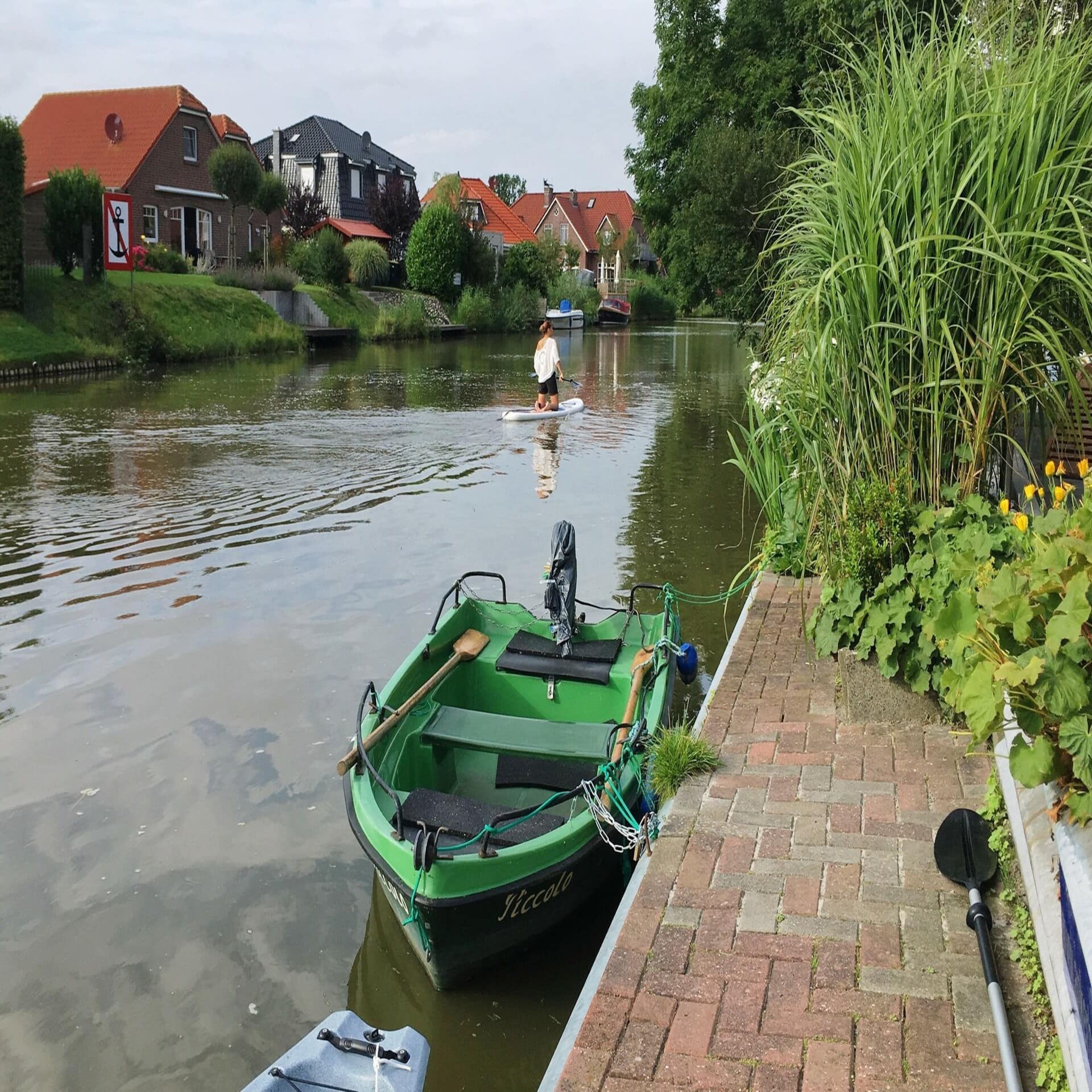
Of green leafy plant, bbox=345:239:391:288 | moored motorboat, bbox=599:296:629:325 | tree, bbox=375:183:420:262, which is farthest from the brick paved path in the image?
moored motorboat, bbox=599:296:629:325

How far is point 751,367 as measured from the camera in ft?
25.0

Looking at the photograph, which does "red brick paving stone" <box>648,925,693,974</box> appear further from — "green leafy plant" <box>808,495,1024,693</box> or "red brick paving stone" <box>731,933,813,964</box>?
"green leafy plant" <box>808,495,1024,693</box>

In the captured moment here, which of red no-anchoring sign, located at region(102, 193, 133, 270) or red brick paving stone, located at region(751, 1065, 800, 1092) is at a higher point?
red no-anchoring sign, located at region(102, 193, 133, 270)

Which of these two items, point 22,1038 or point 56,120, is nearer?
point 22,1038

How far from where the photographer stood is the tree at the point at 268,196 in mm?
41781

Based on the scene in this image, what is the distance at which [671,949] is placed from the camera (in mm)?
3977

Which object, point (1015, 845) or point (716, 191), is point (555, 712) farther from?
point (716, 191)

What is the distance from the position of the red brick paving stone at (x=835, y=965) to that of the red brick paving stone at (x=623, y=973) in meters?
0.60

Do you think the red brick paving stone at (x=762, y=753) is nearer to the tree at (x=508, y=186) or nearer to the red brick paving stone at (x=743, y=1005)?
the red brick paving stone at (x=743, y=1005)

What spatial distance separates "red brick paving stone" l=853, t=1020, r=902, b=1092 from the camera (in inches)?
130

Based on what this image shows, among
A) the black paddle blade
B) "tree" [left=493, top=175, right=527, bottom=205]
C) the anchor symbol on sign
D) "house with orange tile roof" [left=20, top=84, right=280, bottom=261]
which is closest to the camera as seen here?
the black paddle blade

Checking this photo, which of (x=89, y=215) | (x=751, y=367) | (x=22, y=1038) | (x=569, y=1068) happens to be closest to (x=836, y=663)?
(x=751, y=367)

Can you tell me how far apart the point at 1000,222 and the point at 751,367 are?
243 centimetres

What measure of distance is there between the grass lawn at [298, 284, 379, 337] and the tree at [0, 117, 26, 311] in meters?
14.2
